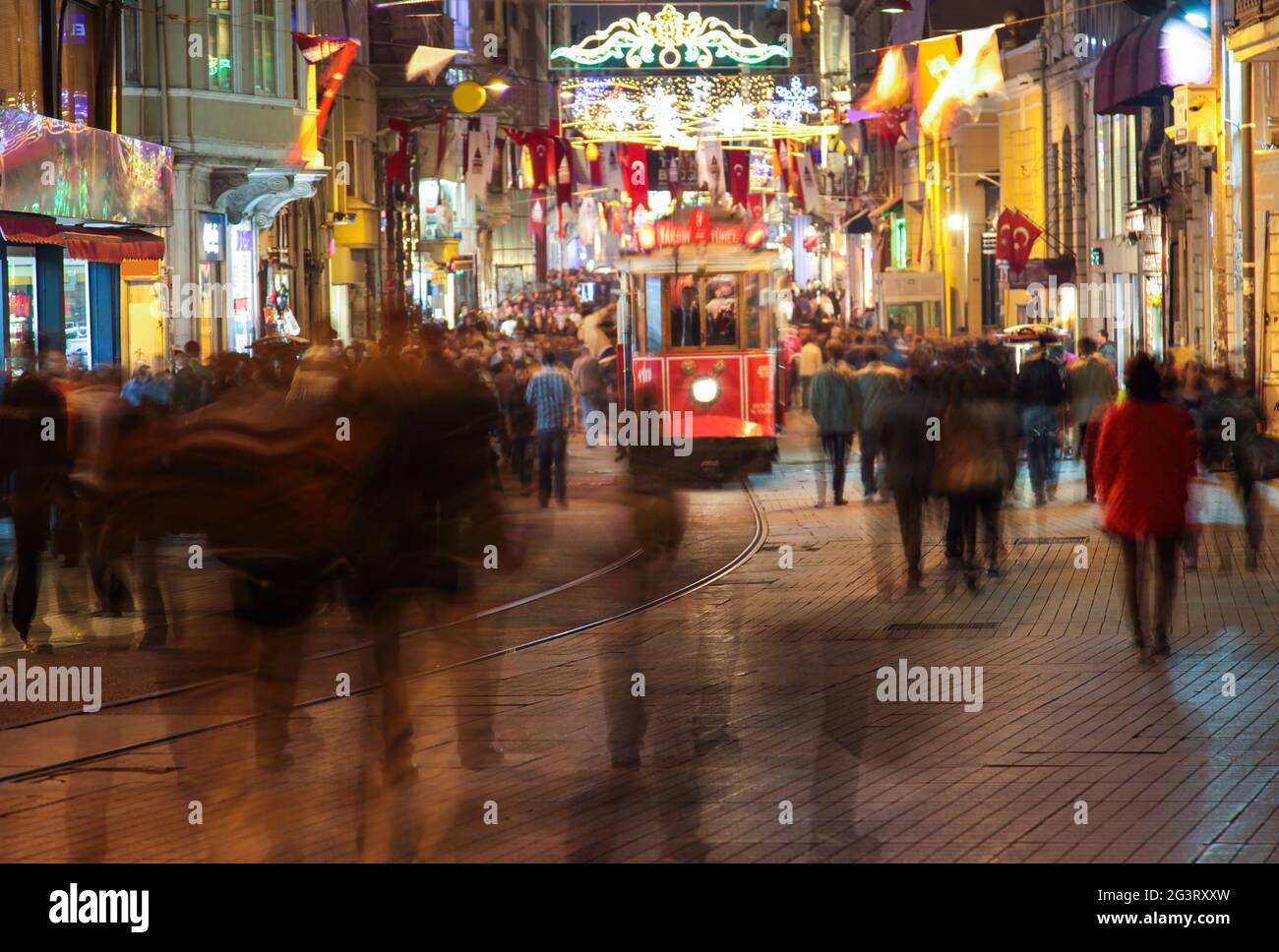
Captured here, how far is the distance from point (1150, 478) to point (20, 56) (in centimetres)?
1683

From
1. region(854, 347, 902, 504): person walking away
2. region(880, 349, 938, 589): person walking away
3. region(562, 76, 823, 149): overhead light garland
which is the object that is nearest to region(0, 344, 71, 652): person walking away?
region(880, 349, 938, 589): person walking away

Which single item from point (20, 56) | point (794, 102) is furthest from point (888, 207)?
point (20, 56)

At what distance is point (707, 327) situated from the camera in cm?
2530

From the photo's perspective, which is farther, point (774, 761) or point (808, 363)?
point (808, 363)

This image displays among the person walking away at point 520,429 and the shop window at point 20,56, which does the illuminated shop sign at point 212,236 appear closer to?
the shop window at point 20,56

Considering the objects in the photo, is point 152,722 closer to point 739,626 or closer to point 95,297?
point 739,626

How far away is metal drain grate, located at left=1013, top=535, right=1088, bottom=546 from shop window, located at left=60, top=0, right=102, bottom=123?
1427 centimetres

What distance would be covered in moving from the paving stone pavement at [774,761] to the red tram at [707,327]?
11.4 meters

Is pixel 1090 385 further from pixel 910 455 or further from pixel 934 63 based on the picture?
pixel 934 63

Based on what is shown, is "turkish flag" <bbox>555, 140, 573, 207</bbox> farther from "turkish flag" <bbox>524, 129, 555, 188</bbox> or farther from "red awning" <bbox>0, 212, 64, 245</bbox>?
"red awning" <bbox>0, 212, 64, 245</bbox>

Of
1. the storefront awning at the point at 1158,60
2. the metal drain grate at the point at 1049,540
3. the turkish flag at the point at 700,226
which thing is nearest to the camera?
the metal drain grate at the point at 1049,540

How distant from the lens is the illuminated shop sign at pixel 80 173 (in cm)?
2208

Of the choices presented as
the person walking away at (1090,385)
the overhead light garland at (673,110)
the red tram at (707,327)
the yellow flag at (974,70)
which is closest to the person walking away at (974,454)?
the person walking away at (1090,385)

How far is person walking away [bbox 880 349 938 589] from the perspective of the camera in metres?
15.3
